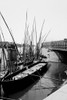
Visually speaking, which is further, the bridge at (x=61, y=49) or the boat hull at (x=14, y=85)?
the bridge at (x=61, y=49)

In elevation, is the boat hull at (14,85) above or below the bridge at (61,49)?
below

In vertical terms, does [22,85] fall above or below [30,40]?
below

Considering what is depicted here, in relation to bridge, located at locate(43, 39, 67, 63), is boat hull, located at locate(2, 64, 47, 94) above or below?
below

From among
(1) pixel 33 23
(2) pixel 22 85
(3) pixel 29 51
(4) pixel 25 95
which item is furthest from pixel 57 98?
(3) pixel 29 51

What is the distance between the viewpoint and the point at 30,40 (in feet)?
85.4

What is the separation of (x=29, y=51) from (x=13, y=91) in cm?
1638

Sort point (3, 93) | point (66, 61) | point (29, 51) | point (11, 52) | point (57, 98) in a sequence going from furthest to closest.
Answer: point (66, 61), point (29, 51), point (11, 52), point (3, 93), point (57, 98)

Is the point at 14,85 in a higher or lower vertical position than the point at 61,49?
lower

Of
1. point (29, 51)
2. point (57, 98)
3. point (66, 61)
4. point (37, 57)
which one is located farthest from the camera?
point (66, 61)

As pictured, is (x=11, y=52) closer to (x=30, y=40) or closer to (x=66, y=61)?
(x=30, y=40)

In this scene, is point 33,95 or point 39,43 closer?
point 33,95

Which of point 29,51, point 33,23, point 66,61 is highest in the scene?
point 33,23

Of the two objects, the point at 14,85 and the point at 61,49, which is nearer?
the point at 14,85

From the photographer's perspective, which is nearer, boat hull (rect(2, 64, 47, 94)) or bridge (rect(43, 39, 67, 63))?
boat hull (rect(2, 64, 47, 94))
